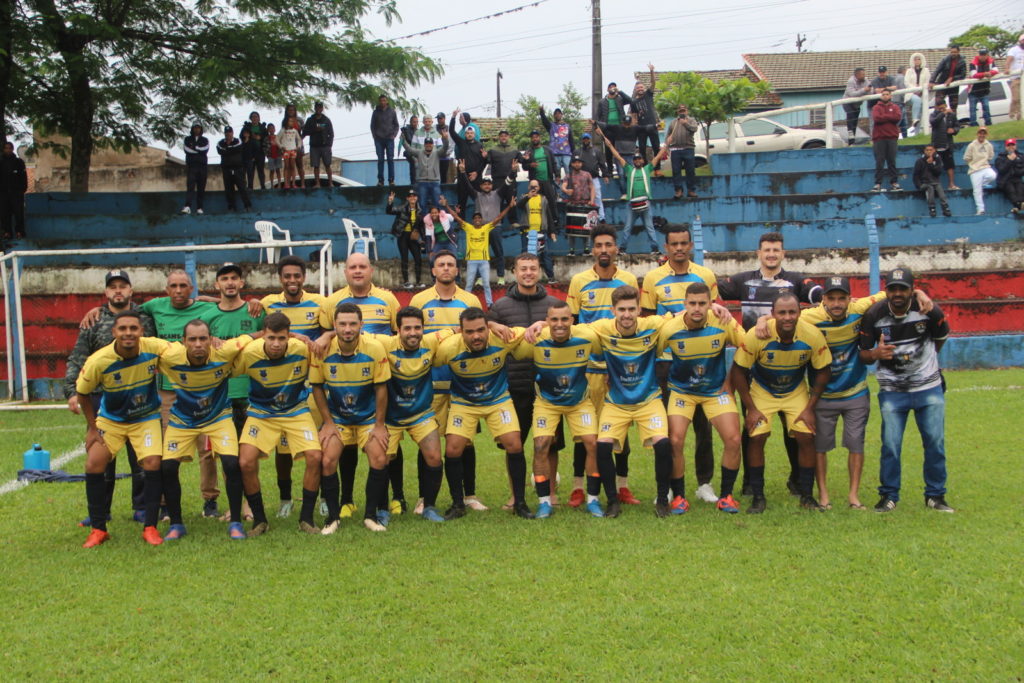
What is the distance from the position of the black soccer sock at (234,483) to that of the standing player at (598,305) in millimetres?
2787

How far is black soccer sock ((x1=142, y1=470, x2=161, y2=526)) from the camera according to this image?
26.3 feet

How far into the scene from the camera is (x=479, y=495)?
30.8 feet

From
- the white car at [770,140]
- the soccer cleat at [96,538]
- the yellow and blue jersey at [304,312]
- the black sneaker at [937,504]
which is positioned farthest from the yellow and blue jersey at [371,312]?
the white car at [770,140]

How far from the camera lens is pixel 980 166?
21641mm

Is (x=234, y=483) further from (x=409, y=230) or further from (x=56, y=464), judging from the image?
(x=409, y=230)

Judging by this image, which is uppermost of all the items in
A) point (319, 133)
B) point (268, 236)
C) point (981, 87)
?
point (981, 87)

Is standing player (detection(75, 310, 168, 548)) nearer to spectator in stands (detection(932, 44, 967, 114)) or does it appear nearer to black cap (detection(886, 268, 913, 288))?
black cap (detection(886, 268, 913, 288))

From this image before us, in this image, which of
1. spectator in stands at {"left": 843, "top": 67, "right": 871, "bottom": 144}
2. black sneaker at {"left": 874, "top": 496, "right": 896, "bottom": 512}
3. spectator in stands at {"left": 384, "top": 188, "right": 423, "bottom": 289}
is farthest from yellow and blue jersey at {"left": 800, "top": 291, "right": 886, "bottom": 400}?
spectator in stands at {"left": 843, "top": 67, "right": 871, "bottom": 144}

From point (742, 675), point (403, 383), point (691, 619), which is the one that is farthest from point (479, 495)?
point (742, 675)

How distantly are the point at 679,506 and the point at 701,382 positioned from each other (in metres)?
1.04

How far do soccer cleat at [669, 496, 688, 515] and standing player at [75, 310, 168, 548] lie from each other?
4.11 meters

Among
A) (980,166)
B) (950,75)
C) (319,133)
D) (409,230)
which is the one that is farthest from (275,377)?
(950,75)

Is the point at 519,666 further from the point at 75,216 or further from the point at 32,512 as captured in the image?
the point at 75,216

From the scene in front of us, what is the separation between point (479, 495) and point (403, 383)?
1.52 meters
